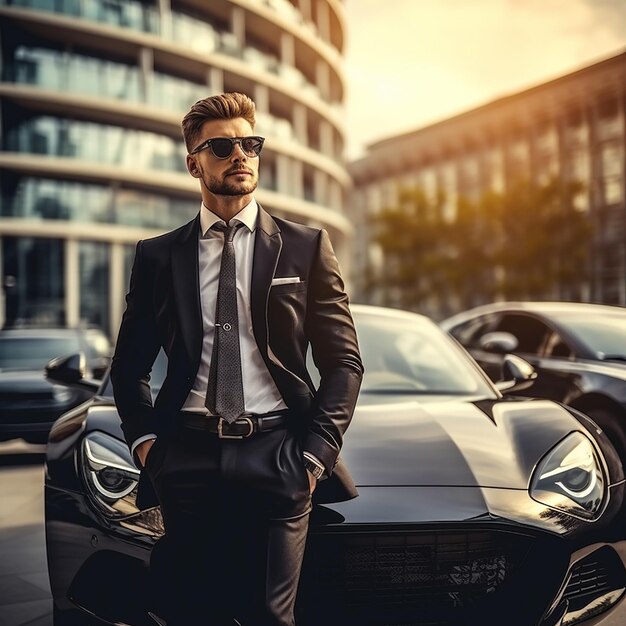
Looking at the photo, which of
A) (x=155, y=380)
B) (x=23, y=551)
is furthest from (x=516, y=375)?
(x=23, y=551)

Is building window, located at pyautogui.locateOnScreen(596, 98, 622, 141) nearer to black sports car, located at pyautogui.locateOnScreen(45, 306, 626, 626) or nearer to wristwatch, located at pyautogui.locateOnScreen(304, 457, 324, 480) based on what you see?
black sports car, located at pyautogui.locateOnScreen(45, 306, 626, 626)

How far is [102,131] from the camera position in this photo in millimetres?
35094

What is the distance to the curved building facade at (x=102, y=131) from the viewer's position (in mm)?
33625

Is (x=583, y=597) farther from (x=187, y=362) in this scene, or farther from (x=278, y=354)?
(x=187, y=362)

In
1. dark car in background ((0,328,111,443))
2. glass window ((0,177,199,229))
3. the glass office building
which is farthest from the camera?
the glass office building

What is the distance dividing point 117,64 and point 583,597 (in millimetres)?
35872

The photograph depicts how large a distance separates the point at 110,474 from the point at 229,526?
0.92 m

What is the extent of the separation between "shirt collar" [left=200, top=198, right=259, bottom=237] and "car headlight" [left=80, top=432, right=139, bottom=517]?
100 centimetres

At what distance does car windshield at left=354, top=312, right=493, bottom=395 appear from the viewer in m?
4.13

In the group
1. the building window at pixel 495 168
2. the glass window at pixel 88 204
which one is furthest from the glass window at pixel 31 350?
the building window at pixel 495 168

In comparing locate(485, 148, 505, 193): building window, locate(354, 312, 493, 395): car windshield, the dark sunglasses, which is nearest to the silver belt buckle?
the dark sunglasses

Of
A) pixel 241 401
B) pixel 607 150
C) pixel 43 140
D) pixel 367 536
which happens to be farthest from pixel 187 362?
pixel 607 150

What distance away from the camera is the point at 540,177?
50.8 meters

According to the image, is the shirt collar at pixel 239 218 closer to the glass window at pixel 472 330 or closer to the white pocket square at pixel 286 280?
the white pocket square at pixel 286 280
